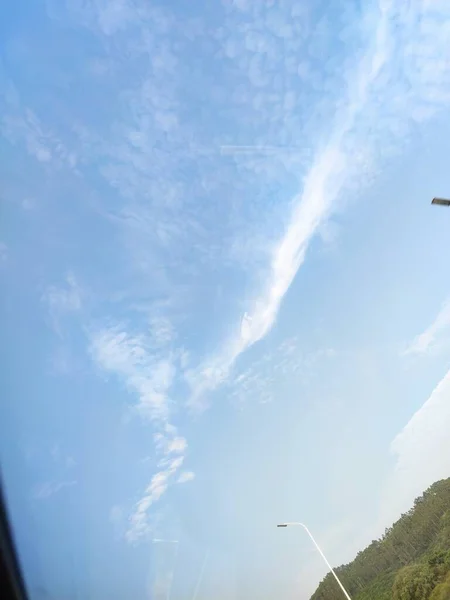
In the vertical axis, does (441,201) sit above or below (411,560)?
above

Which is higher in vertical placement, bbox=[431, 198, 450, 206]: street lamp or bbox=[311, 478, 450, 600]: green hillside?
bbox=[431, 198, 450, 206]: street lamp

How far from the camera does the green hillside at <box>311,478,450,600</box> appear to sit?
4859 centimetres

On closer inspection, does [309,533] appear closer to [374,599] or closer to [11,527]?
[11,527]

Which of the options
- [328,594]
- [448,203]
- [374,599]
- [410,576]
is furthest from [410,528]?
[448,203]

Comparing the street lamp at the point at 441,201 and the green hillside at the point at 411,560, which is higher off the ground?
the street lamp at the point at 441,201

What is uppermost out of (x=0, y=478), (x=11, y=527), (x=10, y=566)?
(x=0, y=478)

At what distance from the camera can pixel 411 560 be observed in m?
80.0

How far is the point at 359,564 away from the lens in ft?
387

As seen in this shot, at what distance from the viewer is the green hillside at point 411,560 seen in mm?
48594

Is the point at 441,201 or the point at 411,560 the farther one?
the point at 411,560

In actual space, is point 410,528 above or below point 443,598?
above

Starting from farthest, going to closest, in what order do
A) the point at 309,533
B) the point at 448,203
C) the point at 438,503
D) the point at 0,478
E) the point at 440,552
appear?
1. the point at 438,503
2. the point at 440,552
3. the point at 309,533
4. the point at 448,203
5. the point at 0,478

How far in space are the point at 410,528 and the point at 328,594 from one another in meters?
29.6

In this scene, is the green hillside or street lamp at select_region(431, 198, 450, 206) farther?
the green hillside
